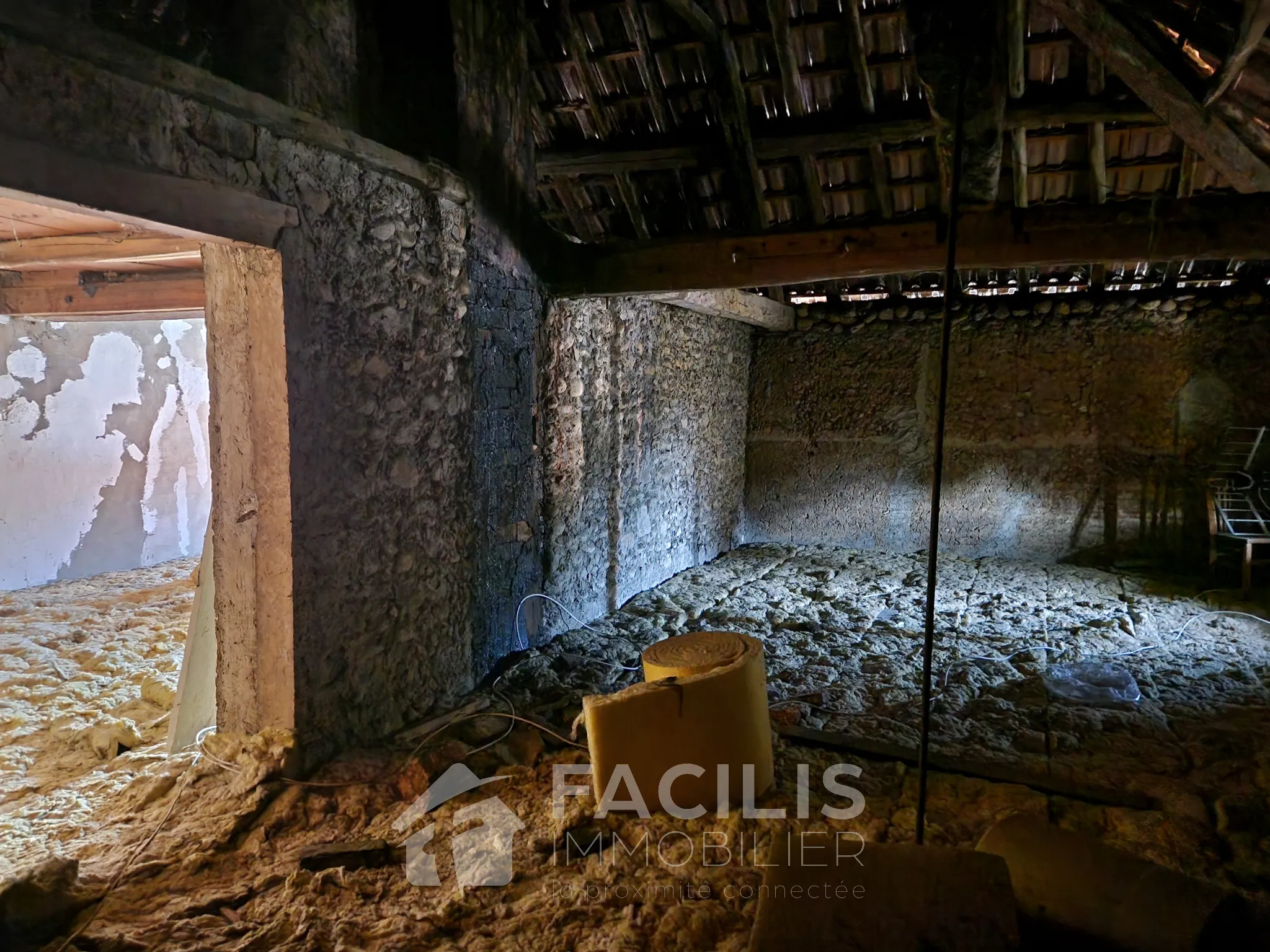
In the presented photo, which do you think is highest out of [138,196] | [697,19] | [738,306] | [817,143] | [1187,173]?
[697,19]

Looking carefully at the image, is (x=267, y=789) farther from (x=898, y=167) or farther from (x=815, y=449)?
(x=815, y=449)

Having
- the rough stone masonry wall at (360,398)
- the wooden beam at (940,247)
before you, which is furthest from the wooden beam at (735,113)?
the rough stone masonry wall at (360,398)

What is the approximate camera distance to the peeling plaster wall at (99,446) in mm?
5406

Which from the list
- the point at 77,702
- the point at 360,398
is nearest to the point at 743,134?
the point at 360,398

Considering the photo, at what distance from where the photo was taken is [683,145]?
427cm

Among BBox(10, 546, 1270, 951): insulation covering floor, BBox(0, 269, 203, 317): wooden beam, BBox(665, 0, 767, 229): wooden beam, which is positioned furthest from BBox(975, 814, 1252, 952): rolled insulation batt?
BBox(0, 269, 203, 317): wooden beam

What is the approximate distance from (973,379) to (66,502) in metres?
7.64

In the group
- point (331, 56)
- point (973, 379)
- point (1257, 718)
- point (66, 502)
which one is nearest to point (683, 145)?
point (331, 56)

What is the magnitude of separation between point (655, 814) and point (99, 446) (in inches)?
234

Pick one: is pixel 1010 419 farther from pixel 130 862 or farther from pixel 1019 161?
pixel 130 862

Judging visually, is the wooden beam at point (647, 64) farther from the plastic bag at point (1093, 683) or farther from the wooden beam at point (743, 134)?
the plastic bag at point (1093, 683)

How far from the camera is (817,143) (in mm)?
4125

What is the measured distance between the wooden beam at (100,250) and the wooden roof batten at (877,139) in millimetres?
1823

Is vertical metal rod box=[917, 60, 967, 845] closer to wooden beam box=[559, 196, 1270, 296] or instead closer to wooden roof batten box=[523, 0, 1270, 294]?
wooden roof batten box=[523, 0, 1270, 294]
